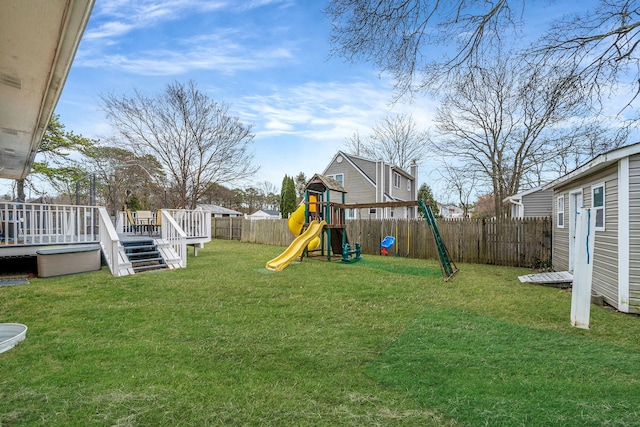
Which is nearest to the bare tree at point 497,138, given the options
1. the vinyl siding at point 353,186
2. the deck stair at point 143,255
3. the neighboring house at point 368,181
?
the neighboring house at point 368,181

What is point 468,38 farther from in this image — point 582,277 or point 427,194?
point 427,194

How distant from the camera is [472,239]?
10961mm

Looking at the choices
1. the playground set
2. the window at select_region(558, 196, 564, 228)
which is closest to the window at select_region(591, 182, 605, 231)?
the window at select_region(558, 196, 564, 228)

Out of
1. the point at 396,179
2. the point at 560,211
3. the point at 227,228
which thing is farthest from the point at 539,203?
the point at 227,228

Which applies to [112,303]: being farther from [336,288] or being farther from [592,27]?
[592,27]

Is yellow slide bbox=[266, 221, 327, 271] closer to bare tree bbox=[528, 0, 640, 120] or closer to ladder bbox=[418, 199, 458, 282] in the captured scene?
ladder bbox=[418, 199, 458, 282]

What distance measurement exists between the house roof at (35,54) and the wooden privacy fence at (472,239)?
11.1m

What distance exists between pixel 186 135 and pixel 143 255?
11.8 meters

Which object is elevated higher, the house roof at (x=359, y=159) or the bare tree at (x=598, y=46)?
the house roof at (x=359, y=159)

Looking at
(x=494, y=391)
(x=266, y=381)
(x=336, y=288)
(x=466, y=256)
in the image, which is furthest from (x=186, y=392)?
(x=466, y=256)

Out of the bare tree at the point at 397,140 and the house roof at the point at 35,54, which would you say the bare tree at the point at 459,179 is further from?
the house roof at the point at 35,54

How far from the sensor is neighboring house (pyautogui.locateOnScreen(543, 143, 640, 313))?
4918 millimetres

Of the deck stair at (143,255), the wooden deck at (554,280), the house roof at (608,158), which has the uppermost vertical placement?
the house roof at (608,158)

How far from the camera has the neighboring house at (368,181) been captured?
2072 cm
